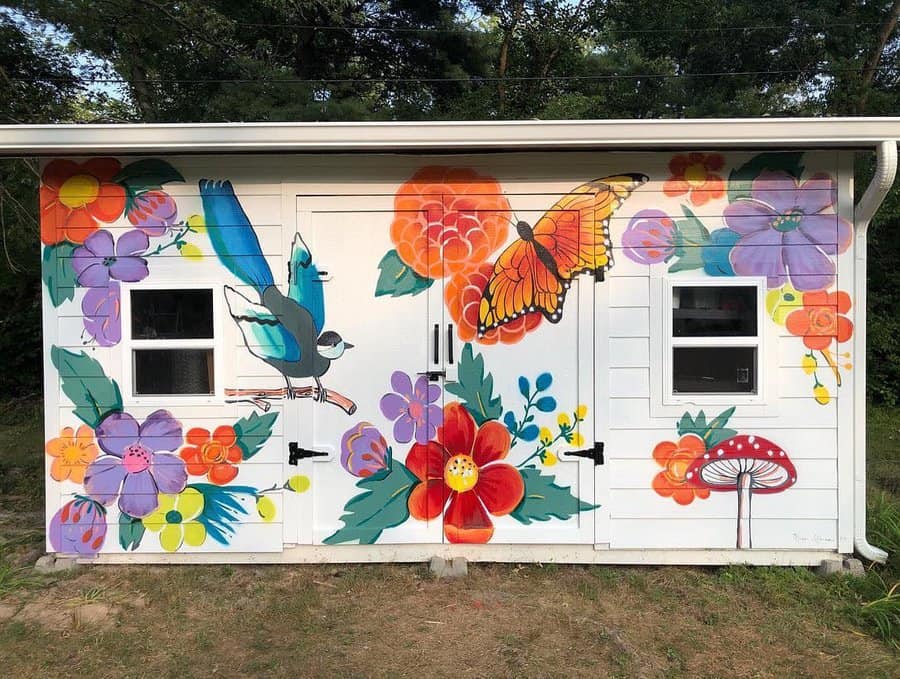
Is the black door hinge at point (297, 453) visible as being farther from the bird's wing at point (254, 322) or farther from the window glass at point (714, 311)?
the window glass at point (714, 311)

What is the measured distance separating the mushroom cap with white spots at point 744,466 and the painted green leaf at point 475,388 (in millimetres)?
1183

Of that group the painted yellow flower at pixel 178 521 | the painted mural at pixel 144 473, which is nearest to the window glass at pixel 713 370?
the painted mural at pixel 144 473

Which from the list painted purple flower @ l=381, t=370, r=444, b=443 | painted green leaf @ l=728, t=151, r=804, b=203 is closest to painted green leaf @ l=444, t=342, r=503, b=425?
painted purple flower @ l=381, t=370, r=444, b=443

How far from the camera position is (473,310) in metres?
3.48

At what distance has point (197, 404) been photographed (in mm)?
3492

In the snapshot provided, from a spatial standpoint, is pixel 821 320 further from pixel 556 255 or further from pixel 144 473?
pixel 144 473

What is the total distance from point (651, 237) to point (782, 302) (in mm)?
814

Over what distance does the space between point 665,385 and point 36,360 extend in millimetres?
10125

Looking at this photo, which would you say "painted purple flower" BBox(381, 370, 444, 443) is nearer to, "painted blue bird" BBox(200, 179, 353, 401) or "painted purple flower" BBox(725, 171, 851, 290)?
"painted blue bird" BBox(200, 179, 353, 401)

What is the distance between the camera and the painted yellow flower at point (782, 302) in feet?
11.3

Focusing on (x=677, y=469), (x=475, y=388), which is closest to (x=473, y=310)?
(x=475, y=388)

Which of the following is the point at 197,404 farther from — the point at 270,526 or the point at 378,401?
the point at 378,401

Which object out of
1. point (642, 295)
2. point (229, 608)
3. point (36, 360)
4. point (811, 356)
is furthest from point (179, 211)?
point (36, 360)

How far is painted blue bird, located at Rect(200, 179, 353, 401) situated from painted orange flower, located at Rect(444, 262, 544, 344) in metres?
0.67
